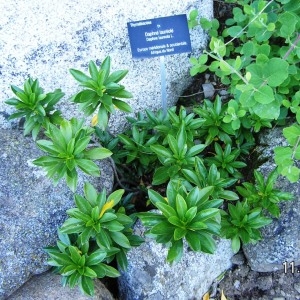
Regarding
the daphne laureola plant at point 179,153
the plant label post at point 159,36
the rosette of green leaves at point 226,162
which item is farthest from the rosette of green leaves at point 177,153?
the plant label post at point 159,36

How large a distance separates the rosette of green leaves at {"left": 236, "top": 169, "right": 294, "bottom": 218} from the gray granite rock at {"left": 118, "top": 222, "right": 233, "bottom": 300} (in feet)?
1.22

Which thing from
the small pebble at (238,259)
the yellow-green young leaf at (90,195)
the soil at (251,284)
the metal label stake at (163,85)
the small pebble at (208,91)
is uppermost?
the metal label stake at (163,85)

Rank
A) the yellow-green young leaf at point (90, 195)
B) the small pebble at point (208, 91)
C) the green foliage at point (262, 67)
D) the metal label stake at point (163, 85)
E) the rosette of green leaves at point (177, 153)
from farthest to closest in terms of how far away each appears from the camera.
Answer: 1. the small pebble at point (208, 91)
2. the metal label stake at point (163, 85)
3. the rosette of green leaves at point (177, 153)
4. the yellow-green young leaf at point (90, 195)
5. the green foliage at point (262, 67)

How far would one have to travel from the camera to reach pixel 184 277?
7.44 ft

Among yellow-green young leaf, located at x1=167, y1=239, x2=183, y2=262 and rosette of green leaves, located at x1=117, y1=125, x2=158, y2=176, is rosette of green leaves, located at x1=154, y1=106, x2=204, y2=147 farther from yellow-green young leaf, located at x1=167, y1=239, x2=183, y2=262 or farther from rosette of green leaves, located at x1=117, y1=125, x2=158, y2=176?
yellow-green young leaf, located at x1=167, y1=239, x2=183, y2=262

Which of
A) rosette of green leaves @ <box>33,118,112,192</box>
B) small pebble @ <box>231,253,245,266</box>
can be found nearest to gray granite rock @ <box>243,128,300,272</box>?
small pebble @ <box>231,253,245,266</box>

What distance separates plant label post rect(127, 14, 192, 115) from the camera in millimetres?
2316

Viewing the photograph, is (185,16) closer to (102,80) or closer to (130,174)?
(102,80)

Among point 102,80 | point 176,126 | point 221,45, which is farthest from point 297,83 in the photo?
point 102,80

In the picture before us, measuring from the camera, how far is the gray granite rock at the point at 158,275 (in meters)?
2.22

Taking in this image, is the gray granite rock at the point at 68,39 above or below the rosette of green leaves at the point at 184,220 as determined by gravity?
above

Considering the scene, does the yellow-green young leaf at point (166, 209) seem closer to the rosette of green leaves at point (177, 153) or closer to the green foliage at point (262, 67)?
the rosette of green leaves at point (177, 153)

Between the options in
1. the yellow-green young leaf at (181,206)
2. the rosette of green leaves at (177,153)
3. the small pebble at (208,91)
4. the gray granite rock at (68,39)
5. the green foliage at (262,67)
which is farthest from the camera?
the small pebble at (208,91)

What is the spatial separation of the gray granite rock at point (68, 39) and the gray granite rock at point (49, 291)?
86 cm
